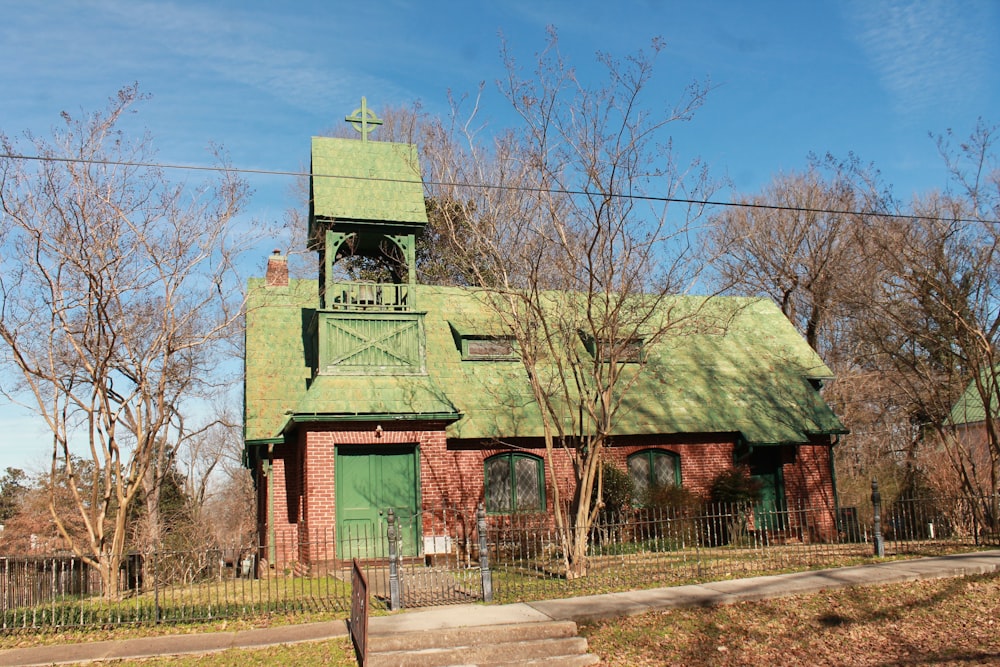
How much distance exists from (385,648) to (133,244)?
31.9ft

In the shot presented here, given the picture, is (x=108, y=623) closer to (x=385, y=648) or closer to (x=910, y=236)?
(x=385, y=648)

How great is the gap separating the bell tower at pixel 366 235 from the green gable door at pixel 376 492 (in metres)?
1.83

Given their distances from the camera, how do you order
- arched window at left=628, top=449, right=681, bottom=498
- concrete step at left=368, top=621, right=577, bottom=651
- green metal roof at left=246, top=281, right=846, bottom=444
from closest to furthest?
concrete step at left=368, top=621, right=577, bottom=651
green metal roof at left=246, top=281, right=846, bottom=444
arched window at left=628, top=449, right=681, bottom=498

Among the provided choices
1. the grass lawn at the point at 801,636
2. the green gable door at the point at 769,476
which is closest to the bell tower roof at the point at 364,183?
the grass lawn at the point at 801,636

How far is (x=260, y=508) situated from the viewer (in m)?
21.3

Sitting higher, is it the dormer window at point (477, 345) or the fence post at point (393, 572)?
the dormer window at point (477, 345)

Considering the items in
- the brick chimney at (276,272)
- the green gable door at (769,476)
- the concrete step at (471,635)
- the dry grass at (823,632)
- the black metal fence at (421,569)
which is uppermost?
the brick chimney at (276,272)

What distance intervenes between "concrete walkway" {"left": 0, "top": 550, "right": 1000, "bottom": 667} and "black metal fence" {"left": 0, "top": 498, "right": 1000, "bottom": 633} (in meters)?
0.69

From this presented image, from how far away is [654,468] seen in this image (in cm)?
2111

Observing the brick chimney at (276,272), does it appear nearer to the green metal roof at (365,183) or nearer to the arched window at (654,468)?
the green metal roof at (365,183)

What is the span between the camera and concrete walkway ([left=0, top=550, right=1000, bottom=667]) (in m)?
10.4

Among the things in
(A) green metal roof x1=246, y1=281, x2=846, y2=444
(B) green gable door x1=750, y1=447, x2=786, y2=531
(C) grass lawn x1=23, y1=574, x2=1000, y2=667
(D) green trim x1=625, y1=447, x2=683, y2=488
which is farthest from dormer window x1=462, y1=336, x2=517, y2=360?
(C) grass lawn x1=23, y1=574, x2=1000, y2=667

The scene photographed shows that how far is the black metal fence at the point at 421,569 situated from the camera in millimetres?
12062

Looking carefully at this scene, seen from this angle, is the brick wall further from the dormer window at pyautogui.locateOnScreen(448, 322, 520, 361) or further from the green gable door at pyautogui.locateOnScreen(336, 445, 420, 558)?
the green gable door at pyautogui.locateOnScreen(336, 445, 420, 558)
